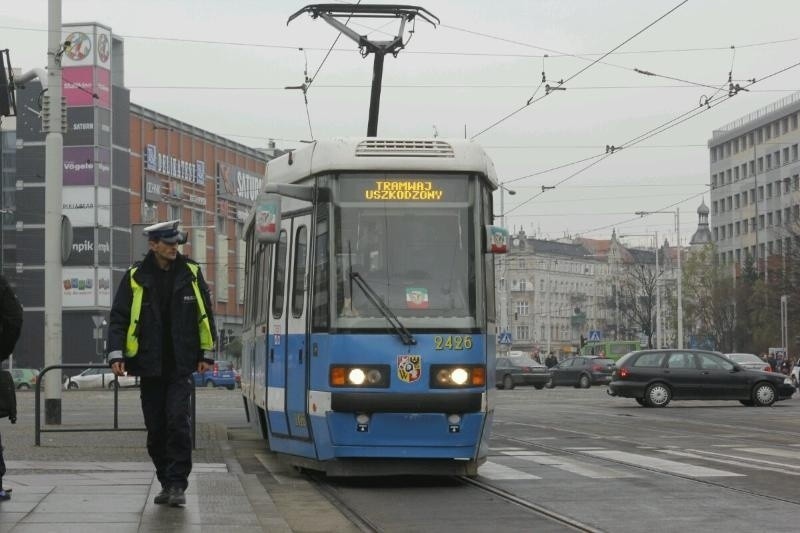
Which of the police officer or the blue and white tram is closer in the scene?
the police officer

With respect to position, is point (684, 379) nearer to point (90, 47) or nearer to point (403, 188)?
point (403, 188)

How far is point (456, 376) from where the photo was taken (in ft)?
42.7

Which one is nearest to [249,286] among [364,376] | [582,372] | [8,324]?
[364,376]

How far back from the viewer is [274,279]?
585 inches

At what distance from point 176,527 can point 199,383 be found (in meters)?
60.7

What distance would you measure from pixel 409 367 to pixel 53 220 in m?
11.2

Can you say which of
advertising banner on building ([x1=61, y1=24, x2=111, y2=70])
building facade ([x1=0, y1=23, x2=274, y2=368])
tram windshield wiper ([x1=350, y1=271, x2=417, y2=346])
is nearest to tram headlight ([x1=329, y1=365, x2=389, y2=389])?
tram windshield wiper ([x1=350, y1=271, x2=417, y2=346])

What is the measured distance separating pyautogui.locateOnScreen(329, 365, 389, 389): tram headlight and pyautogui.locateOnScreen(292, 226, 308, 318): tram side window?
0.99 meters

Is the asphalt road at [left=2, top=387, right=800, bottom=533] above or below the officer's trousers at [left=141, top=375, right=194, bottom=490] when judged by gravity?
below

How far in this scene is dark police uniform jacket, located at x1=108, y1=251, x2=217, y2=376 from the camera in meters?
9.96

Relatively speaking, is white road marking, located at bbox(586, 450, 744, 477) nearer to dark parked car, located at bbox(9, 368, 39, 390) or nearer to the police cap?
the police cap

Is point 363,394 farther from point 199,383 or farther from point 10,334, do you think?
point 199,383

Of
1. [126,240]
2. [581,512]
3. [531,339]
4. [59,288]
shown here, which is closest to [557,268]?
[531,339]

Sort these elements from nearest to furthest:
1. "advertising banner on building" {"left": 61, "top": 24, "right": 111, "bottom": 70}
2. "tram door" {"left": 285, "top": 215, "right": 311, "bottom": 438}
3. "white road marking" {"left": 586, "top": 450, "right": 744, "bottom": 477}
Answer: "tram door" {"left": 285, "top": 215, "right": 311, "bottom": 438} → "white road marking" {"left": 586, "top": 450, "right": 744, "bottom": 477} → "advertising banner on building" {"left": 61, "top": 24, "right": 111, "bottom": 70}
